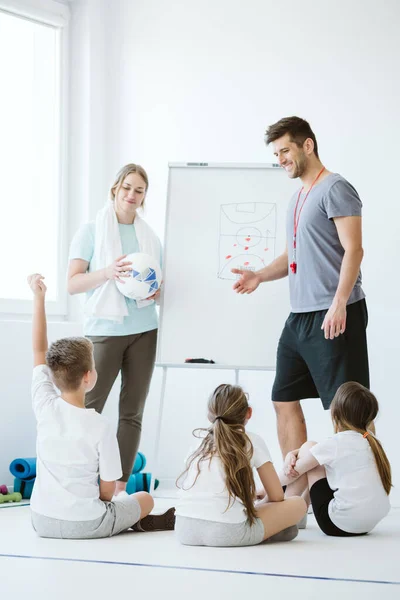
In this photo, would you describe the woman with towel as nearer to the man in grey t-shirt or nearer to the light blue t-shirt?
the light blue t-shirt

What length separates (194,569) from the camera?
6.92 ft

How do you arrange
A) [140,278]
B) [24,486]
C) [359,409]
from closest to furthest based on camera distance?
1. [359,409]
2. [140,278]
3. [24,486]

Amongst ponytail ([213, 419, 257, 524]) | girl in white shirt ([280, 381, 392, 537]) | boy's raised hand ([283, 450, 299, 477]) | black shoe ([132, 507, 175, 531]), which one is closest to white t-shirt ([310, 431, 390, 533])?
girl in white shirt ([280, 381, 392, 537])

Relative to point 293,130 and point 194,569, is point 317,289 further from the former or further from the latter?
point 194,569

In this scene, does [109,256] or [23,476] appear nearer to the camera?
[109,256]

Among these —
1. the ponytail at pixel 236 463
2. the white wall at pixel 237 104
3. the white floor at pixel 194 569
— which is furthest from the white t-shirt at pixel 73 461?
the white wall at pixel 237 104

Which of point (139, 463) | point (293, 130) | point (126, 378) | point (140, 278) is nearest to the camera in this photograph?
point (293, 130)

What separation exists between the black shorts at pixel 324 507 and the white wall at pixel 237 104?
48.0 inches

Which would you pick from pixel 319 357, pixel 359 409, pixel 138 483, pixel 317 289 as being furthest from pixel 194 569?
pixel 138 483

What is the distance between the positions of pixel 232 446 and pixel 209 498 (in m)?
0.17

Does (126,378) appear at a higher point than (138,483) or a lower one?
higher

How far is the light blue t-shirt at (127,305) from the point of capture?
3.48 m

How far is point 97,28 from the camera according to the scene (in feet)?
15.1

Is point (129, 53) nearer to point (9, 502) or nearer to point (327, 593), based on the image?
point (9, 502)
